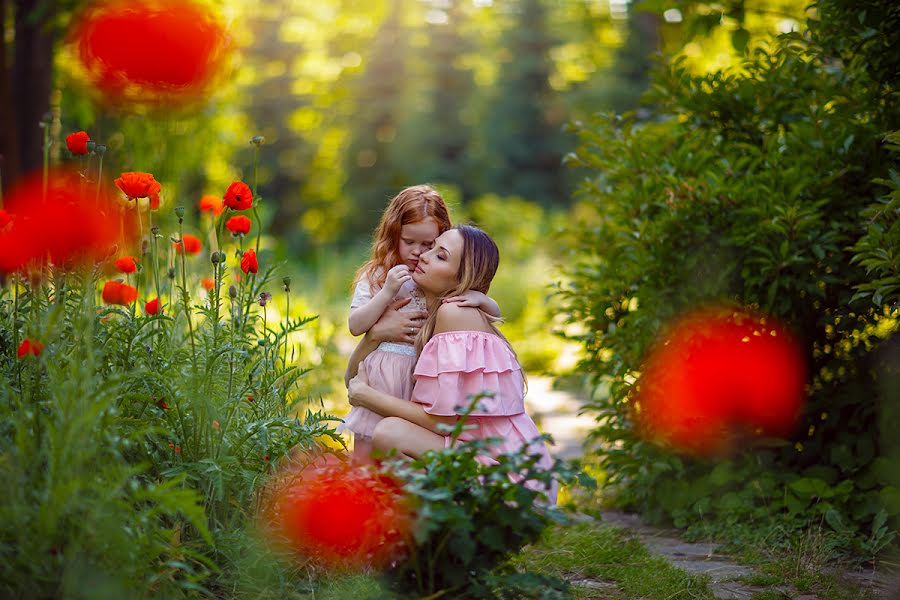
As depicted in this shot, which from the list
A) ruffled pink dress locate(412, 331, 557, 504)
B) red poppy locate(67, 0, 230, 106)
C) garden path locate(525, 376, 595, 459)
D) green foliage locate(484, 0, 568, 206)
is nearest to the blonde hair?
ruffled pink dress locate(412, 331, 557, 504)

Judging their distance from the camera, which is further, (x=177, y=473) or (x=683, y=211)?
(x=683, y=211)

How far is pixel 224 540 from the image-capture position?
2.54 meters

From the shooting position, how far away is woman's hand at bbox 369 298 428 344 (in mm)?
3178

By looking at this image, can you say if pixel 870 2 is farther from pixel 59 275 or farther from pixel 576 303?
pixel 59 275

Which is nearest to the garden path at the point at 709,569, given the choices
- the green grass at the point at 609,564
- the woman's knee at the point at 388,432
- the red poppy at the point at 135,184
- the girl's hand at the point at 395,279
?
the green grass at the point at 609,564

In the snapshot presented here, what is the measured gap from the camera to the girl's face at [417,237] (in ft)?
11.0

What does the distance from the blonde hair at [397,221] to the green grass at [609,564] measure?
1212 mm

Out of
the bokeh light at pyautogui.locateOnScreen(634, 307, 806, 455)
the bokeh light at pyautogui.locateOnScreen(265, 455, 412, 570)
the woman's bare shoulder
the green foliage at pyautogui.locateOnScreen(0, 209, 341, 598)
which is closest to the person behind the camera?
the green foliage at pyautogui.locateOnScreen(0, 209, 341, 598)

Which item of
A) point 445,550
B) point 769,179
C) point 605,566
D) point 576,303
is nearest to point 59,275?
point 445,550

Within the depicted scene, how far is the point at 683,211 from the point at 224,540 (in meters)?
2.20

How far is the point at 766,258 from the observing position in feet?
11.1

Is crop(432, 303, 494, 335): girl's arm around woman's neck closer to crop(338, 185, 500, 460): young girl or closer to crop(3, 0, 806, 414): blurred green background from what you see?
crop(338, 185, 500, 460): young girl

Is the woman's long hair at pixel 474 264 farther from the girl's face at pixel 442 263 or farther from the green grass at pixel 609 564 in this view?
the green grass at pixel 609 564

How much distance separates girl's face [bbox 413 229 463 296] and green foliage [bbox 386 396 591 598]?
A: 3.15ft
